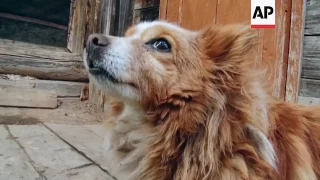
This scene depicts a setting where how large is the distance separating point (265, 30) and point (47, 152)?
1784 mm

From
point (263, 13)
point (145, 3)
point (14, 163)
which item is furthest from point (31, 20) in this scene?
point (263, 13)

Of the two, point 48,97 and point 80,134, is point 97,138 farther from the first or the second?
point 48,97

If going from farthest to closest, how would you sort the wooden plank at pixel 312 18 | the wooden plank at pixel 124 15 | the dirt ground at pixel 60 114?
the wooden plank at pixel 124 15
the dirt ground at pixel 60 114
the wooden plank at pixel 312 18

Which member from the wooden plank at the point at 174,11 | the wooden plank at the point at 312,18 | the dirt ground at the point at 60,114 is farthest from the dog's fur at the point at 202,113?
the dirt ground at the point at 60,114

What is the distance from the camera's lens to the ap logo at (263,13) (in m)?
A: 2.20

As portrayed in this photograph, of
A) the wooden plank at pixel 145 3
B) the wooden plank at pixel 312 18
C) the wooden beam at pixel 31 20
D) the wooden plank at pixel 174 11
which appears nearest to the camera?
the wooden plank at pixel 312 18

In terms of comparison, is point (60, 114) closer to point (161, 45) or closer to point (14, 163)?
point (14, 163)

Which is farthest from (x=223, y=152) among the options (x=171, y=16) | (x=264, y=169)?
(x=171, y=16)

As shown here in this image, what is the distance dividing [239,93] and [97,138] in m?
1.69

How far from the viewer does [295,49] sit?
2.17m

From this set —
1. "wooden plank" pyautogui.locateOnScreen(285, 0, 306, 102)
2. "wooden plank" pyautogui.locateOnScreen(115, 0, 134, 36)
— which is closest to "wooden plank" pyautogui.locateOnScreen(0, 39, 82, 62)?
"wooden plank" pyautogui.locateOnScreen(115, 0, 134, 36)

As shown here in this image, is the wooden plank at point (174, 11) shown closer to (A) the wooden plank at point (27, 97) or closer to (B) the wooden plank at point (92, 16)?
(B) the wooden plank at point (92, 16)

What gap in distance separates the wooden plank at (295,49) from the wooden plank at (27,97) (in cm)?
240

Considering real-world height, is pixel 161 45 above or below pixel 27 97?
above
